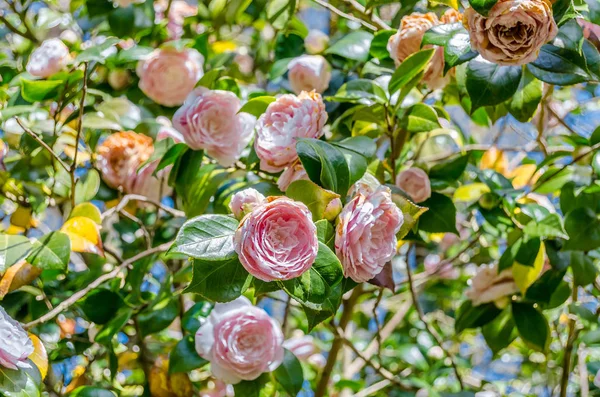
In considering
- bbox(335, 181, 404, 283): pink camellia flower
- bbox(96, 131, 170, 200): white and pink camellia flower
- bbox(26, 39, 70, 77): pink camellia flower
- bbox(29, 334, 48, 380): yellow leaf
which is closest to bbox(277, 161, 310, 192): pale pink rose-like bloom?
bbox(335, 181, 404, 283): pink camellia flower

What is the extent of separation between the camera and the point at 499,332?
43.1 inches

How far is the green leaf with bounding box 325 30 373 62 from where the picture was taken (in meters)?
1.05

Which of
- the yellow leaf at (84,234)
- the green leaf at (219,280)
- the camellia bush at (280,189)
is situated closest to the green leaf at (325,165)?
the camellia bush at (280,189)

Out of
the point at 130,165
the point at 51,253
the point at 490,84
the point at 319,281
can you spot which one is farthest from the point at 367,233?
the point at 130,165

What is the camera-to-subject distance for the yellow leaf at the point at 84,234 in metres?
0.88

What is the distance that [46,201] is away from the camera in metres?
1.17

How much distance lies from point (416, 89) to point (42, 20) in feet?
2.63

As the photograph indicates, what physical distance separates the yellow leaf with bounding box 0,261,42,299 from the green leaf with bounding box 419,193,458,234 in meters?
0.49

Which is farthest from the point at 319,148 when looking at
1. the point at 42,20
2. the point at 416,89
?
the point at 42,20

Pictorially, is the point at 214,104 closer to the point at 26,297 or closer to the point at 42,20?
the point at 26,297

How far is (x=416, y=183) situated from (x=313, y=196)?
292 mm

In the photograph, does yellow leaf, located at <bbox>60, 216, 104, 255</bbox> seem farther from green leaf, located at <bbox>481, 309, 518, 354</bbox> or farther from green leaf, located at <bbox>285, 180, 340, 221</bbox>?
→ green leaf, located at <bbox>481, 309, 518, 354</bbox>

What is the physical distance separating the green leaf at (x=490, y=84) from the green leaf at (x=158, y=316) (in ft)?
1.59

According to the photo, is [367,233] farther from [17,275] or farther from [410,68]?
[17,275]
